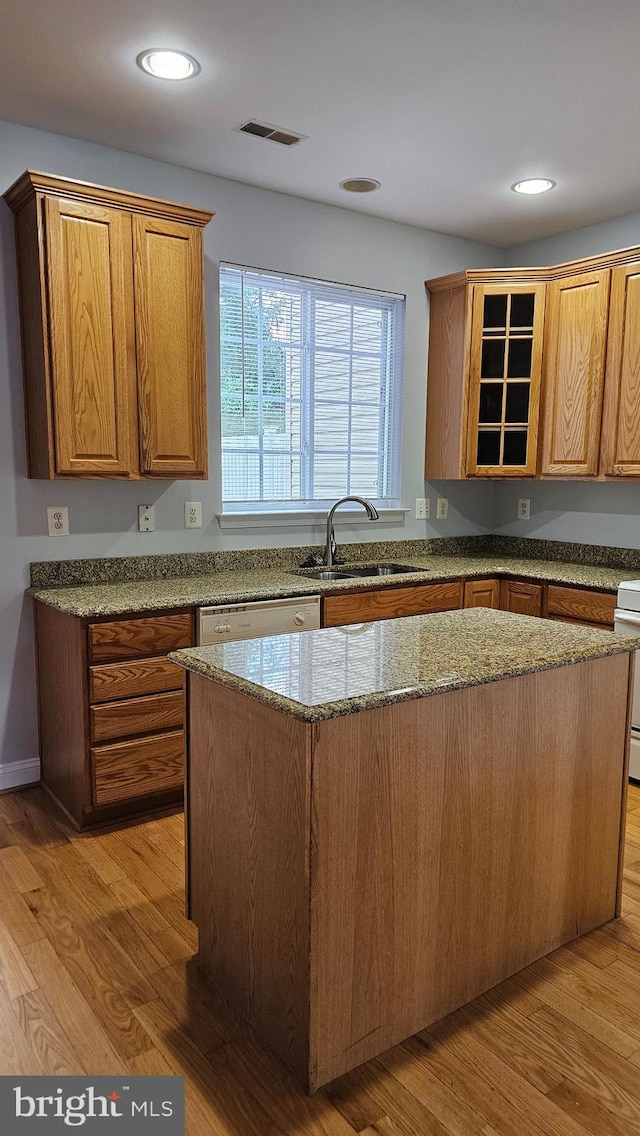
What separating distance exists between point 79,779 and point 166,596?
735mm

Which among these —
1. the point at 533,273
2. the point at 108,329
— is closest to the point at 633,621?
the point at 533,273

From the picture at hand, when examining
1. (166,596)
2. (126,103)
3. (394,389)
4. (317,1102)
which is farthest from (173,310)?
(317,1102)

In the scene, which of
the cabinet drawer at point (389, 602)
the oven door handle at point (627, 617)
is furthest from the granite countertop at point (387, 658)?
the oven door handle at point (627, 617)

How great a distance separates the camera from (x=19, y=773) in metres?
3.12

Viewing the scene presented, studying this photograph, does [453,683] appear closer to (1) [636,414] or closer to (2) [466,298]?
(1) [636,414]

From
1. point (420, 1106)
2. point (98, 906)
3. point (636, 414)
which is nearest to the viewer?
point (420, 1106)

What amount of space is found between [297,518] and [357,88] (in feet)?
6.13

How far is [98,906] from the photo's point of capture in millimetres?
2279

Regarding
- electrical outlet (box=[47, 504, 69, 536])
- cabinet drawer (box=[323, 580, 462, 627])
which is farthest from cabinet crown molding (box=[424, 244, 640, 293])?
electrical outlet (box=[47, 504, 69, 536])

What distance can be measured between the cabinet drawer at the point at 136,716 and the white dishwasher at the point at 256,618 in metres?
0.26

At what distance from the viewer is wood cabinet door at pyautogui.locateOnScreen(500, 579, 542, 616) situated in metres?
3.65

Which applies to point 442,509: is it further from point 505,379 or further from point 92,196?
point 92,196

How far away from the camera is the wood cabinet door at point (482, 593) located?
3.72 meters

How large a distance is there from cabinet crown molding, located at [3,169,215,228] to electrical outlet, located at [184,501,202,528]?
1159mm
